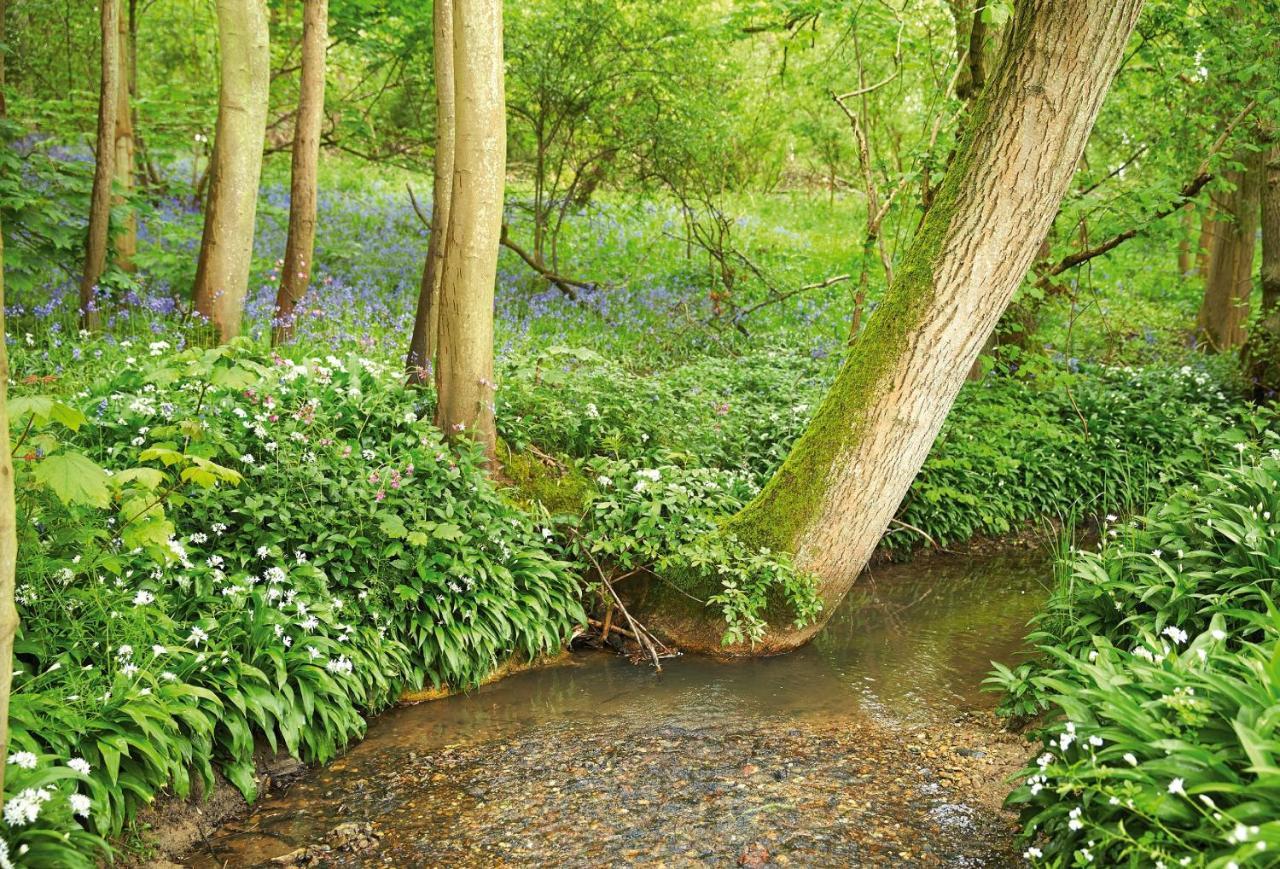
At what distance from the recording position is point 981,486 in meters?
7.85

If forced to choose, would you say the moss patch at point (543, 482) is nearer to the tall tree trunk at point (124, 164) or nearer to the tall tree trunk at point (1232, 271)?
the tall tree trunk at point (124, 164)

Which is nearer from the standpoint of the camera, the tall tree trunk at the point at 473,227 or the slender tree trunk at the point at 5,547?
the slender tree trunk at the point at 5,547

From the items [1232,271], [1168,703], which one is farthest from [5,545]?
[1232,271]

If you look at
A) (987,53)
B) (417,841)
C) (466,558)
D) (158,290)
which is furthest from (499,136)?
(987,53)

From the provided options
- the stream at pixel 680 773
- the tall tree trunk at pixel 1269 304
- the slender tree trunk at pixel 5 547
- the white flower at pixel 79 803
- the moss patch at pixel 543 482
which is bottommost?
the stream at pixel 680 773

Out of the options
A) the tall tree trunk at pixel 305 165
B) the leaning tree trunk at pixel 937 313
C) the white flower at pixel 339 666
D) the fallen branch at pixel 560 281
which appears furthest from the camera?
the fallen branch at pixel 560 281

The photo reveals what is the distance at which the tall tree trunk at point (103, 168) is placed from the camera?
695 centimetres

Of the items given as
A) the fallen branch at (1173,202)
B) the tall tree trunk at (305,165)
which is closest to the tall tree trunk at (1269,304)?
the fallen branch at (1173,202)

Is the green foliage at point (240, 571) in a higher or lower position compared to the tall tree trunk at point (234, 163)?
lower

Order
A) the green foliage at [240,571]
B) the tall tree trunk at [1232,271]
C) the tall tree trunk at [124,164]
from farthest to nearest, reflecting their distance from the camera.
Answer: the tall tree trunk at [1232,271], the tall tree trunk at [124,164], the green foliage at [240,571]

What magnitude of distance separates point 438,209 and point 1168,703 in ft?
18.2

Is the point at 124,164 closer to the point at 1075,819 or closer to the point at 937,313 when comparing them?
the point at 937,313

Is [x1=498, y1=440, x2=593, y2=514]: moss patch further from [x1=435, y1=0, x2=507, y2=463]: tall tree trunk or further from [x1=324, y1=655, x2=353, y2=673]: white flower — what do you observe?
[x1=324, y1=655, x2=353, y2=673]: white flower

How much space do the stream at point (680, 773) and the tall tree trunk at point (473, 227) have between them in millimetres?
1685
